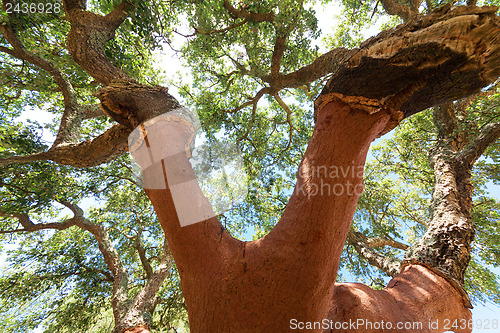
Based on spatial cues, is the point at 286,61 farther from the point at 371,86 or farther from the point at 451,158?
the point at 371,86

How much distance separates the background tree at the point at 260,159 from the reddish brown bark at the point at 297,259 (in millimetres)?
10

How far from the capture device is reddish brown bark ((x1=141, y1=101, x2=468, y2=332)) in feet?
3.88

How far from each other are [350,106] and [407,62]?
1.39 feet

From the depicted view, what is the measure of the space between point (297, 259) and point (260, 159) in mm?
5517

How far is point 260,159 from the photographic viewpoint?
6695 mm

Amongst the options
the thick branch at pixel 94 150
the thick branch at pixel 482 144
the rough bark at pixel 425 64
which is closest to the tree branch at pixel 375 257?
the thick branch at pixel 482 144

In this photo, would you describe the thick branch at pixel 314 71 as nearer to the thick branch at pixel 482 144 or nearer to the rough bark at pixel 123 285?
the thick branch at pixel 482 144

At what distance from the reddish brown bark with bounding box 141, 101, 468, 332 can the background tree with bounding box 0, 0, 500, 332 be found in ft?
0.03

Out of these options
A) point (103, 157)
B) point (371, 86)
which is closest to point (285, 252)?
point (371, 86)

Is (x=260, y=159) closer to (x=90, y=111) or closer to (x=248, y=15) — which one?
(x=248, y=15)

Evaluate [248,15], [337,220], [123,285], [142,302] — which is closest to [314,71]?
[248,15]

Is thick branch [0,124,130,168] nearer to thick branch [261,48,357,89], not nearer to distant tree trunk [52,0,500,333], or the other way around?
distant tree trunk [52,0,500,333]

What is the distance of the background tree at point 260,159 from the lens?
1293 mm

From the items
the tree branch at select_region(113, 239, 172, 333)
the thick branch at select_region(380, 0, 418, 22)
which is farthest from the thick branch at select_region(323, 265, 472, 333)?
the thick branch at select_region(380, 0, 418, 22)
